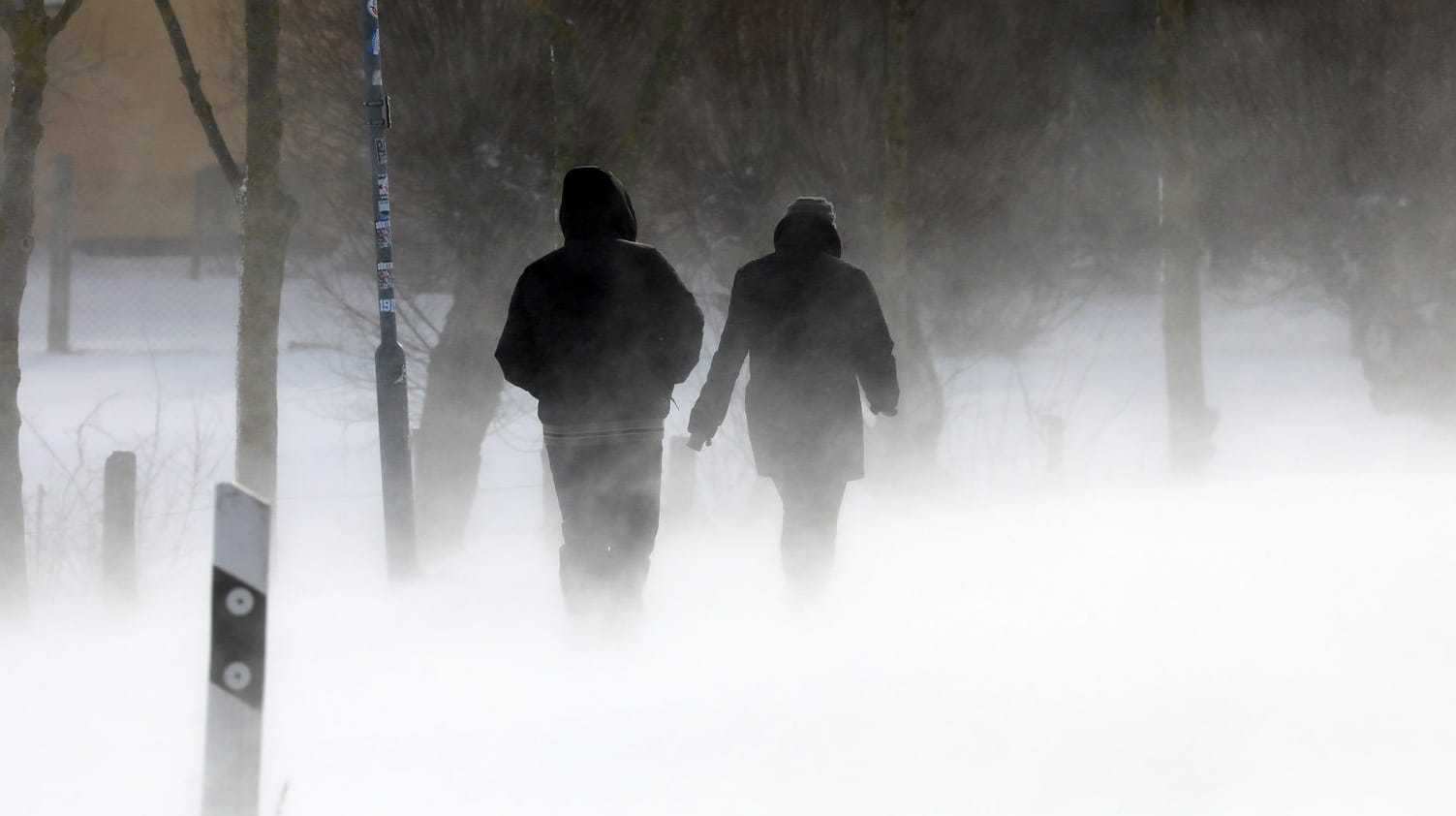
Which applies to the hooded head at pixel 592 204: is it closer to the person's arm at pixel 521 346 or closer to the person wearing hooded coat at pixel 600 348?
the person wearing hooded coat at pixel 600 348

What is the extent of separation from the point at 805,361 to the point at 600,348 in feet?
4.12

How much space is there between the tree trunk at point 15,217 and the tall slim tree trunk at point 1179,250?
808 centimetres

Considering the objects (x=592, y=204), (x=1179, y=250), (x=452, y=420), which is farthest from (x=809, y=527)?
(x=1179, y=250)

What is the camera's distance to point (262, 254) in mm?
8453

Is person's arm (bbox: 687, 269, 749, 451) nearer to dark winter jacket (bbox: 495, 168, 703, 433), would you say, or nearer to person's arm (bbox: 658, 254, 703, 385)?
person's arm (bbox: 658, 254, 703, 385)

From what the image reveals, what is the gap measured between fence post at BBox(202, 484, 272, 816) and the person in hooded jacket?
3569 mm

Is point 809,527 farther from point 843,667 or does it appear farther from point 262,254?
point 262,254

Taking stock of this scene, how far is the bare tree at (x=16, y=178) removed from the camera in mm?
8336

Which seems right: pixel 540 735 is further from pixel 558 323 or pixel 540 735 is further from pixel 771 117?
pixel 771 117

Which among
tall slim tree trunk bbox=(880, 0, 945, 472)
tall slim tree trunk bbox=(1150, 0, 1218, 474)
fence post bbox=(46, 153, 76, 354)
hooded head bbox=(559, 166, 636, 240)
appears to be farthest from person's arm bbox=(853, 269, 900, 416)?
fence post bbox=(46, 153, 76, 354)

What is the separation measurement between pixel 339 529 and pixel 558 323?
6808 mm

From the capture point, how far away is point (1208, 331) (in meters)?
26.3

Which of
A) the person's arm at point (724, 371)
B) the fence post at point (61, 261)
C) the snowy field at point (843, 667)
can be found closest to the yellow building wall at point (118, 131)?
Result: the fence post at point (61, 261)

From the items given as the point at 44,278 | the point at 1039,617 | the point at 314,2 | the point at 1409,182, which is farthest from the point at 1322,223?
the point at 44,278
